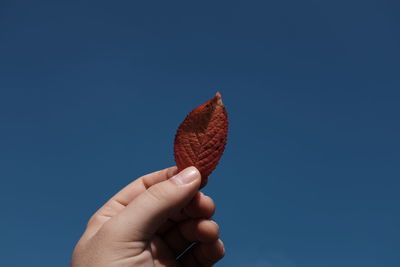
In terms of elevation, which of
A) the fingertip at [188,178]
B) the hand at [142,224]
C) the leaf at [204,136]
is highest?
the leaf at [204,136]

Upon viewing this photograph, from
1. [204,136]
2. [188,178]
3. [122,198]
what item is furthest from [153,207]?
[122,198]

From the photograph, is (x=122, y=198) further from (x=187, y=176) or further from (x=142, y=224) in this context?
(x=187, y=176)

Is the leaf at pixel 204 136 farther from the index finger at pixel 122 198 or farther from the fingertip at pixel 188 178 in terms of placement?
the index finger at pixel 122 198

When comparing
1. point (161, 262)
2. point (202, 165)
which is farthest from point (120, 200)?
point (202, 165)

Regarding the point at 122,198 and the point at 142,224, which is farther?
the point at 122,198

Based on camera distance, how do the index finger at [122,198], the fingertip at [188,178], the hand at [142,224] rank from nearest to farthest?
the hand at [142,224]
the fingertip at [188,178]
the index finger at [122,198]

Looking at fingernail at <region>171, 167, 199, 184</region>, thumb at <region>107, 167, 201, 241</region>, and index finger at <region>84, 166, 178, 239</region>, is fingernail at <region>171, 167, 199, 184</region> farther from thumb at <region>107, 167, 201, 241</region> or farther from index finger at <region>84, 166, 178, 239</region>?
index finger at <region>84, 166, 178, 239</region>

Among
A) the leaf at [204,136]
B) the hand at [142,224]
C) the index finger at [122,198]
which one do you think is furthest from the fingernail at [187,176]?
the index finger at [122,198]
